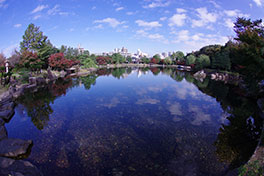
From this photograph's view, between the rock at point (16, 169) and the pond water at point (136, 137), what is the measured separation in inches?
29.4

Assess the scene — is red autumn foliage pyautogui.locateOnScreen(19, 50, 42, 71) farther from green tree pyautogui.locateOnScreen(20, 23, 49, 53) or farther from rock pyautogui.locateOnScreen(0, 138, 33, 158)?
rock pyautogui.locateOnScreen(0, 138, 33, 158)

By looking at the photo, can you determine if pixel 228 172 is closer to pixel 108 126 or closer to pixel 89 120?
pixel 108 126

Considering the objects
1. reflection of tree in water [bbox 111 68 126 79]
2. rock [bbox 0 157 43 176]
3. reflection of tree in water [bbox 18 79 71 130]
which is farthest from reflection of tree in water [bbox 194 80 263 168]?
reflection of tree in water [bbox 111 68 126 79]

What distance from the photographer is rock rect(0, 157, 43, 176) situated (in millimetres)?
6360

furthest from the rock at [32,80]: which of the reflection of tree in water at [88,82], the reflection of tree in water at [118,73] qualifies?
the reflection of tree in water at [118,73]

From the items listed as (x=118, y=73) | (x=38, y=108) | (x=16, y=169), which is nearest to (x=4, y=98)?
(x=38, y=108)

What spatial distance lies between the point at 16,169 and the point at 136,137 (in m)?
7.21

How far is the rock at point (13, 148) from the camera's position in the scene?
832cm

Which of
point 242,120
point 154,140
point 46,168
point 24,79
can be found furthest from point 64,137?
point 24,79

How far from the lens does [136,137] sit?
433 inches

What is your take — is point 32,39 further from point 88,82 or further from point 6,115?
point 6,115

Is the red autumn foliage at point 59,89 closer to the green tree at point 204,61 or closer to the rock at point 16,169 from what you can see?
the rock at point 16,169

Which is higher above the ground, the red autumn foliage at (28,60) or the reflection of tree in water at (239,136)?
the red autumn foliage at (28,60)

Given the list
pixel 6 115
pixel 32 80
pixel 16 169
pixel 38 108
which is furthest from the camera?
pixel 32 80
